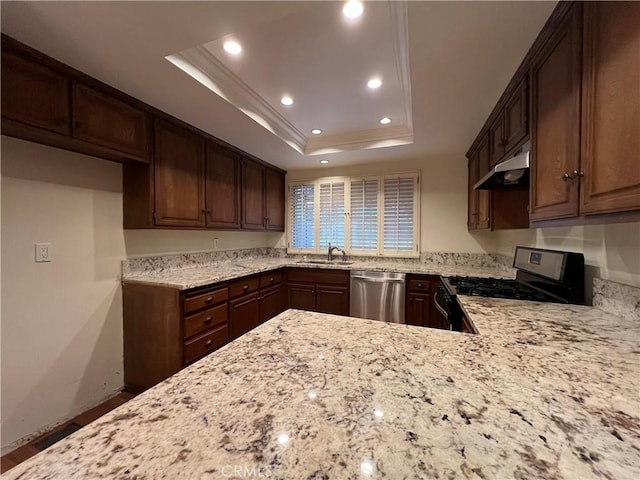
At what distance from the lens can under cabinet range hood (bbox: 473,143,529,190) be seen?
1522 mm

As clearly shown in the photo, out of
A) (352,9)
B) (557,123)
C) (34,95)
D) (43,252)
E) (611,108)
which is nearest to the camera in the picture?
(611,108)

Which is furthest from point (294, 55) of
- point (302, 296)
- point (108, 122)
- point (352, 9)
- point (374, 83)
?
point (302, 296)

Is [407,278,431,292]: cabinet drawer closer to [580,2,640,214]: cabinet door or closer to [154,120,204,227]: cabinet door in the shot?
[580,2,640,214]: cabinet door

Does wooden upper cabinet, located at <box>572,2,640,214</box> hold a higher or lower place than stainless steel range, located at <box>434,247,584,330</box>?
higher

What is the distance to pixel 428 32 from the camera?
128 cm

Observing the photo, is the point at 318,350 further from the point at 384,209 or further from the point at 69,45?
the point at 384,209

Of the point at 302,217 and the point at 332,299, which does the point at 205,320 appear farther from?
the point at 302,217

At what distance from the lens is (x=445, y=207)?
133 inches

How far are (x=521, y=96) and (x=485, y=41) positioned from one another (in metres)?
0.45

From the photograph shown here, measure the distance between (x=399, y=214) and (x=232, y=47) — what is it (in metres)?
2.63

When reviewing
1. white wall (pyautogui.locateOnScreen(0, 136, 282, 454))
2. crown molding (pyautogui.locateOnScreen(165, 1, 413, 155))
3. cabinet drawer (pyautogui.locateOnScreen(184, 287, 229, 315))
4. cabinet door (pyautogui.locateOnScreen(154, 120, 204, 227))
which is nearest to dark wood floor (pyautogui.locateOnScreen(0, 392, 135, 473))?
white wall (pyautogui.locateOnScreen(0, 136, 282, 454))

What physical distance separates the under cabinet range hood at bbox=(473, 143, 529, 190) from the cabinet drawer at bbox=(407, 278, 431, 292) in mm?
1167

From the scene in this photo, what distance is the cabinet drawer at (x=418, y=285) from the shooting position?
2.88 metres

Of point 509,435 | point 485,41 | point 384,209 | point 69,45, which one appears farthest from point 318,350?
point 384,209
